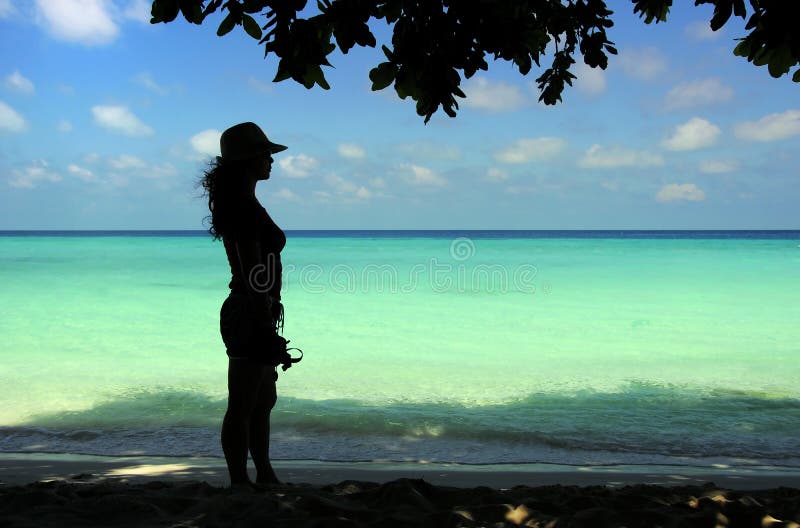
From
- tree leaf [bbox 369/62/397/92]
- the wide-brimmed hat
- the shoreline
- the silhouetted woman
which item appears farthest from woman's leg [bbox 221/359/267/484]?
tree leaf [bbox 369/62/397/92]

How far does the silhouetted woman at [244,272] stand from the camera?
2711mm

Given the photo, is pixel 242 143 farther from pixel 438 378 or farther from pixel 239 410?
pixel 438 378

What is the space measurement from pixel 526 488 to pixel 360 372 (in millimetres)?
4275

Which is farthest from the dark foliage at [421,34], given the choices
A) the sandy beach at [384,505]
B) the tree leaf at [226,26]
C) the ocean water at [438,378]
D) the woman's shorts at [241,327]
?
the ocean water at [438,378]

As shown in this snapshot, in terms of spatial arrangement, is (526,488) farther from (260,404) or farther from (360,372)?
(360,372)

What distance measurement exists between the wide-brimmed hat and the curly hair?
0.10 ft

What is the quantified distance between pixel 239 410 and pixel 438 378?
428 cm

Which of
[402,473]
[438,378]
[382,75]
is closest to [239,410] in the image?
[402,473]

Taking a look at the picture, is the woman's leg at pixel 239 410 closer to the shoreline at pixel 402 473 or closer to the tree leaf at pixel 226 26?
the shoreline at pixel 402 473

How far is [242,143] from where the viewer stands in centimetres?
281

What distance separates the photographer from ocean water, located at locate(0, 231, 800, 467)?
4598 millimetres

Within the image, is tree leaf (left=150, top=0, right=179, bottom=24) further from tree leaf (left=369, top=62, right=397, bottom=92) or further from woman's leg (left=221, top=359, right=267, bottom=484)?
woman's leg (left=221, top=359, right=267, bottom=484)

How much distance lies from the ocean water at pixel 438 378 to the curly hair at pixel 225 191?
198 cm

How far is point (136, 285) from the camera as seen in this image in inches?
714
